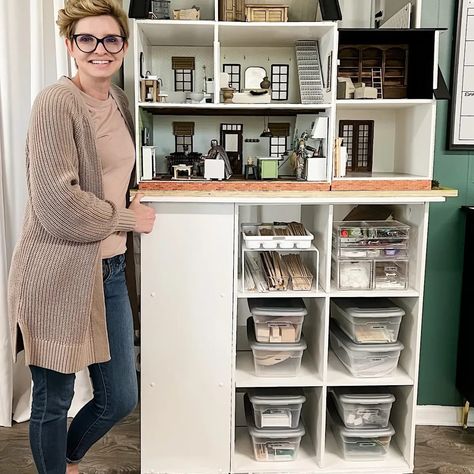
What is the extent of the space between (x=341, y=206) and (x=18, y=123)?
4.59ft

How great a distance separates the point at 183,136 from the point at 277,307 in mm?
801

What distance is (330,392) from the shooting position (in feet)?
8.36

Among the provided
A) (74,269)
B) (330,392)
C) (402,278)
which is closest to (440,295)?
(402,278)

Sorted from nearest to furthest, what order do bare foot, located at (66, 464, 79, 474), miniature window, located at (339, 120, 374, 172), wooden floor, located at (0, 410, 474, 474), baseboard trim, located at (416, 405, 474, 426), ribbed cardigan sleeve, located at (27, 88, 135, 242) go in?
1. ribbed cardigan sleeve, located at (27, 88, 135, 242)
2. bare foot, located at (66, 464, 79, 474)
3. wooden floor, located at (0, 410, 474, 474)
4. miniature window, located at (339, 120, 374, 172)
5. baseboard trim, located at (416, 405, 474, 426)

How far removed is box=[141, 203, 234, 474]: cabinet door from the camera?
2207mm

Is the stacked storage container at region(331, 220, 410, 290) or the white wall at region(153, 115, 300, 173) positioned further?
the white wall at region(153, 115, 300, 173)

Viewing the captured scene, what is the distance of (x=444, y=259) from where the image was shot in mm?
2660

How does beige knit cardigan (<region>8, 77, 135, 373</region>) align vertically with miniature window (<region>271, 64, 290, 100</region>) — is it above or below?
below

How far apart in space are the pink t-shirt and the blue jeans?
6 cm

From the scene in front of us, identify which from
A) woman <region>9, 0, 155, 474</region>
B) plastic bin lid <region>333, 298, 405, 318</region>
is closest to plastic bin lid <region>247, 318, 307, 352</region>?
plastic bin lid <region>333, 298, 405, 318</region>

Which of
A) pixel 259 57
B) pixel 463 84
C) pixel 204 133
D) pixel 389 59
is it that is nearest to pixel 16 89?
pixel 204 133

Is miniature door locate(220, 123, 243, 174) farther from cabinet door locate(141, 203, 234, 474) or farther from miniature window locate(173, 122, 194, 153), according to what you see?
cabinet door locate(141, 203, 234, 474)

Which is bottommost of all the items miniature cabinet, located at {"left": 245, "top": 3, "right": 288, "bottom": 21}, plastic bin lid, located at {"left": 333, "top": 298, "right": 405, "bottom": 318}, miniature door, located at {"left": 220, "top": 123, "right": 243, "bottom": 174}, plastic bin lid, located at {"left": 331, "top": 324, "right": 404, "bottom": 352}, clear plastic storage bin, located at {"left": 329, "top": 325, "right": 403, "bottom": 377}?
clear plastic storage bin, located at {"left": 329, "top": 325, "right": 403, "bottom": 377}

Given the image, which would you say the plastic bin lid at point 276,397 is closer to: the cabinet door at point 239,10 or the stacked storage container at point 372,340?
the stacked storage container at point 372,340
